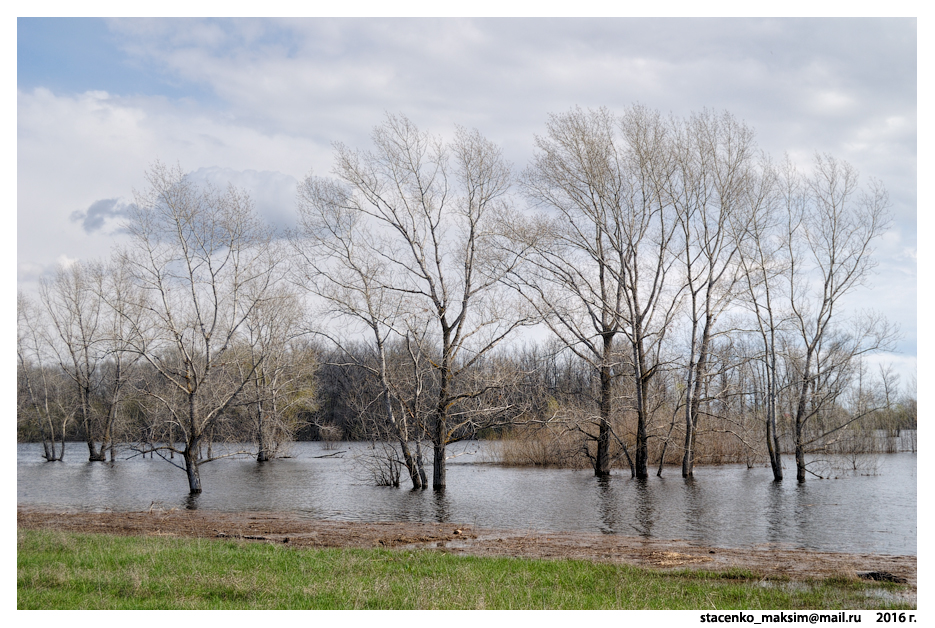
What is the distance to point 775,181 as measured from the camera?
2805 cm

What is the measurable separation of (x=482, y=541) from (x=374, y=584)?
573cm

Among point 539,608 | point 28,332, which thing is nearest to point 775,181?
point 539,608

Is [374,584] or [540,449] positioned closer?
[374,584]

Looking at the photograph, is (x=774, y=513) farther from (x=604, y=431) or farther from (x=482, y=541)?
(x=604, y=431)

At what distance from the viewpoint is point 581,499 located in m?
22.0

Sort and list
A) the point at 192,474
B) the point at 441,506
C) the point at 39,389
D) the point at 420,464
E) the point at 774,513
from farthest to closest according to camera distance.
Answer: the point at 39,389 → the point at 420,464 → the point at 192,474 → the point at 441,506 → the point at 774,513

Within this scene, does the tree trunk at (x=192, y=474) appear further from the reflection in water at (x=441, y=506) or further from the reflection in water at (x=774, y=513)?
the reflection in water at (x=774, y=513)

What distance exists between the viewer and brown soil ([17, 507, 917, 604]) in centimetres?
1140

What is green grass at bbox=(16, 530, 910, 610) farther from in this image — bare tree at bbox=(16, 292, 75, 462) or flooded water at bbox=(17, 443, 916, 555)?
bare tree at bbox=(16, 292, 75, 462)

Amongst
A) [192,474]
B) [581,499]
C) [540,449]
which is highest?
[192,474]

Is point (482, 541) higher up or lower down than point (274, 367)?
lower down

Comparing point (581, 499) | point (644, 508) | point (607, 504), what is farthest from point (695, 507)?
point (581, 499)

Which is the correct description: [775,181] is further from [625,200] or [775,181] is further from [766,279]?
[625,200]

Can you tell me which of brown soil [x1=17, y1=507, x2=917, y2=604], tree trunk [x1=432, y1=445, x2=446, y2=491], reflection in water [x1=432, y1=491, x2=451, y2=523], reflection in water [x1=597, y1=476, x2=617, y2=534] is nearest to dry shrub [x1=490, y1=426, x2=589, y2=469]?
reflection in water [x1=597, y1=476, x2=617, y2=534]
